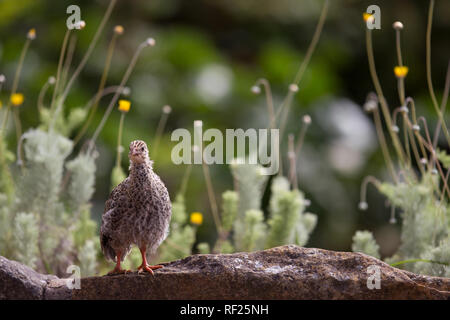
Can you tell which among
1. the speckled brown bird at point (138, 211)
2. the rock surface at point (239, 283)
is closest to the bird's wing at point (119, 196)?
the speckled brown bird at point (138, 211)

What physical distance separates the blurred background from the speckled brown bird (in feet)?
6.40

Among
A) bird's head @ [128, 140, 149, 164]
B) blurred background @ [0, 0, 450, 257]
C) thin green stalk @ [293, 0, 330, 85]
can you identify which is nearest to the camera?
bird's head @ [128, 140, 149, 164]

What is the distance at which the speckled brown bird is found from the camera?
1122mm

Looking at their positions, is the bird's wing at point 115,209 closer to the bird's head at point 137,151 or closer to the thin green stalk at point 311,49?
the bird's head at point 137,151

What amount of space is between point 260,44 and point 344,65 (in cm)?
54

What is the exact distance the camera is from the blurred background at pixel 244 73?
3.38 metres

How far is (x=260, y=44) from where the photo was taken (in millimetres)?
4145

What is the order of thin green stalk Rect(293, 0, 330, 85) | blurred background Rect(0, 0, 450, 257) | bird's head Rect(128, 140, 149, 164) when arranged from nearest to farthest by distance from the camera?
1. bird's head Rect(128, 140, 149, 164)
2. thin green stalk Rect(293, 0, 330, 85)
3. blurred background Rect(0, 0, 450, 257)

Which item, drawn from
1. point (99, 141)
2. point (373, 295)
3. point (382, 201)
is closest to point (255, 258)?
point (373, 295)

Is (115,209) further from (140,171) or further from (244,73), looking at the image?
(244,73)

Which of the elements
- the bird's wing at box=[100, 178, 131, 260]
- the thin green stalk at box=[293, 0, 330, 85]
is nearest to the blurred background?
the thin green stalk at box=[293, 0, 330, 85]

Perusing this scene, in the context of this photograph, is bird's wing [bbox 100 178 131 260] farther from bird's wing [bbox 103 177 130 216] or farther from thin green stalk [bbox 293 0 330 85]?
thin green stalk [bbox 293 0 330 85]

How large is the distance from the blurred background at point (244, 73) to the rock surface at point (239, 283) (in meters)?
1.95

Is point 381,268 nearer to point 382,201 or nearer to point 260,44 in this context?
point 382,201
